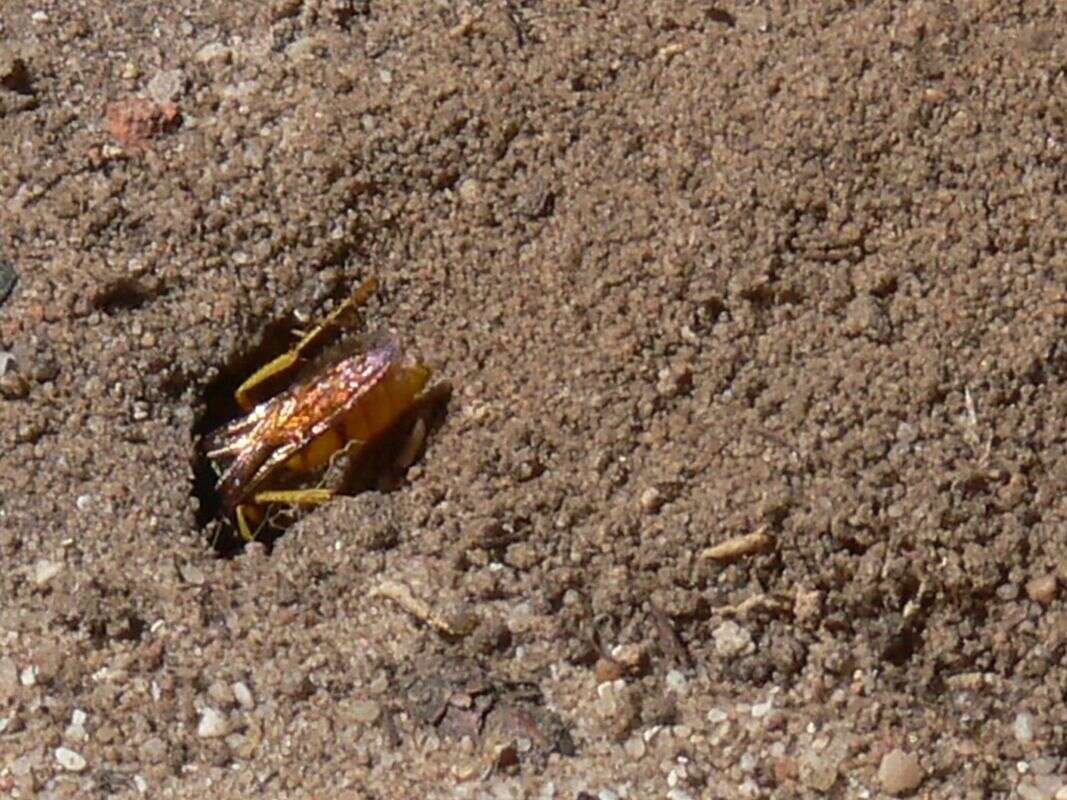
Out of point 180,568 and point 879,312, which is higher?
point 879,312

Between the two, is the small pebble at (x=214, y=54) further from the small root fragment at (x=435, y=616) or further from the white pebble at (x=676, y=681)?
the white pebble at (x=676, y=681)

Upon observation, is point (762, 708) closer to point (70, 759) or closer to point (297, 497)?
point (297, 497)

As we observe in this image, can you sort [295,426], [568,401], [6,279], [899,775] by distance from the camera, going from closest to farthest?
[899,775]
[568,401]
[6,279]
[295,426]

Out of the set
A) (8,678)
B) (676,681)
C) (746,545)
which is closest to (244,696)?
(8,678)

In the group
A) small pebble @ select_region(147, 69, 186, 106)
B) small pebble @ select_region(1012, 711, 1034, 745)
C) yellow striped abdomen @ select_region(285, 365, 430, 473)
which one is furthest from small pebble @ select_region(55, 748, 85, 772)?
small pebble @ select_region(1012, 711, 1034, 745)

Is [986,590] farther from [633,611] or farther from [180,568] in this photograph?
[180,568]

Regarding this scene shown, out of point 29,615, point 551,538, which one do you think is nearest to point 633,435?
point 551,538

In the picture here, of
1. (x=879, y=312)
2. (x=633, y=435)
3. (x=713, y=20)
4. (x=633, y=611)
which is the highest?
(x=713, y=20)
